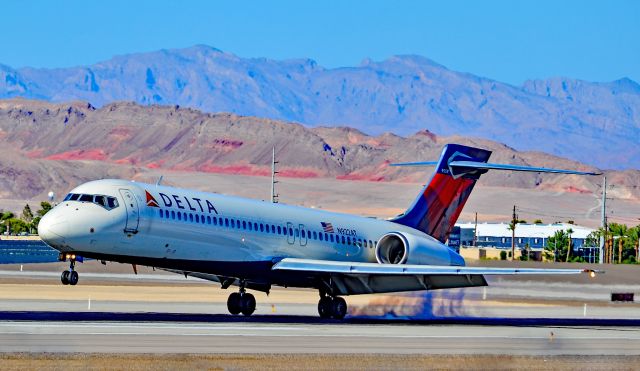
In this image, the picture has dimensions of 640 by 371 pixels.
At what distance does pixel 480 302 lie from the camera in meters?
64.1

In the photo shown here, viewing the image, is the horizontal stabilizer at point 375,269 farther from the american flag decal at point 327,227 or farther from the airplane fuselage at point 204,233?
the american flag decal at point 327,227

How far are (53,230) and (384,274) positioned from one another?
39.9ft

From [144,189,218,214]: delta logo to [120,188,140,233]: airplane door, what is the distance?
0.63m

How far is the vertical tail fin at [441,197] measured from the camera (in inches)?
2046

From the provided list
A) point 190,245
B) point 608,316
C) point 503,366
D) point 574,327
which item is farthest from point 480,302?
point 503,366

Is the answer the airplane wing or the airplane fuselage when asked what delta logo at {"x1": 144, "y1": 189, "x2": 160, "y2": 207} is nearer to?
the airplane fuselage

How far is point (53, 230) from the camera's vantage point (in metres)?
38.5

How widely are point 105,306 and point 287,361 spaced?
80.3 ft

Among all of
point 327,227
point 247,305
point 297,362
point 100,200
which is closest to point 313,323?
point 247,305

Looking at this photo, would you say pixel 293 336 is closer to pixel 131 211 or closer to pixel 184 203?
pixel 131 211

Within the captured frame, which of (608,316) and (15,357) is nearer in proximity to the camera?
(15,357)

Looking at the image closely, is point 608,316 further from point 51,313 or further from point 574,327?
point 51,313

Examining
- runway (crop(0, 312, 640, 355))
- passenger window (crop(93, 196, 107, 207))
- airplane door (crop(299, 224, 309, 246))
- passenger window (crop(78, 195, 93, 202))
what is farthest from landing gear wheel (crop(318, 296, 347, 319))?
passenger window (crop(78, 195, 93, 202))

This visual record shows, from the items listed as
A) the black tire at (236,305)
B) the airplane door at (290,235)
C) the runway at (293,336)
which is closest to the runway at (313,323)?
the runway at (293,336)
